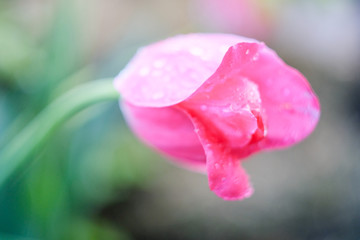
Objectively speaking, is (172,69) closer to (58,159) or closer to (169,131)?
(169,131)

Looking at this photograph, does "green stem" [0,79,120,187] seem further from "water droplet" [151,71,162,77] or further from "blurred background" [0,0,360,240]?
"blurred background" [0,0,360,240]

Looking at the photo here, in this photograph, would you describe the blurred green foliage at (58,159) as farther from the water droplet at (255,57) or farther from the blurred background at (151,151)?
the water droplet at (255,57)

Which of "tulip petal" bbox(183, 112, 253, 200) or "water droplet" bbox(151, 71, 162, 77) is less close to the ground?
"water droplet" bbox(151, 71, 162, 77)

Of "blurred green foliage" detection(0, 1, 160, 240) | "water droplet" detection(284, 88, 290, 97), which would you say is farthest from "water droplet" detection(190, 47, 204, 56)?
"blurred green foliage" detection(0, 1, 160, 240)

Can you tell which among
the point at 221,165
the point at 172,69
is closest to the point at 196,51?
the point at 172,69

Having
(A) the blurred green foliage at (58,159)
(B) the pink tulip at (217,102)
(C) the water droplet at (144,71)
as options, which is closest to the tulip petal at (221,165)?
(B) the pink tulip at (217,102)

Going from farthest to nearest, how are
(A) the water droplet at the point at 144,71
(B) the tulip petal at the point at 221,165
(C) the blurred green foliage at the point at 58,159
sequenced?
(C) the blurred green foliage at the point at 58,159
(A) the water droplet at the point at 144,71
(B) the tulip petal at the point at 221,165

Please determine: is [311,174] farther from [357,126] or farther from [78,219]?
[78,219]

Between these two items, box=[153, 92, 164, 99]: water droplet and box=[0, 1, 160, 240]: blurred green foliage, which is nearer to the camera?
box=[153, 92, 164, 99]: water droplet
